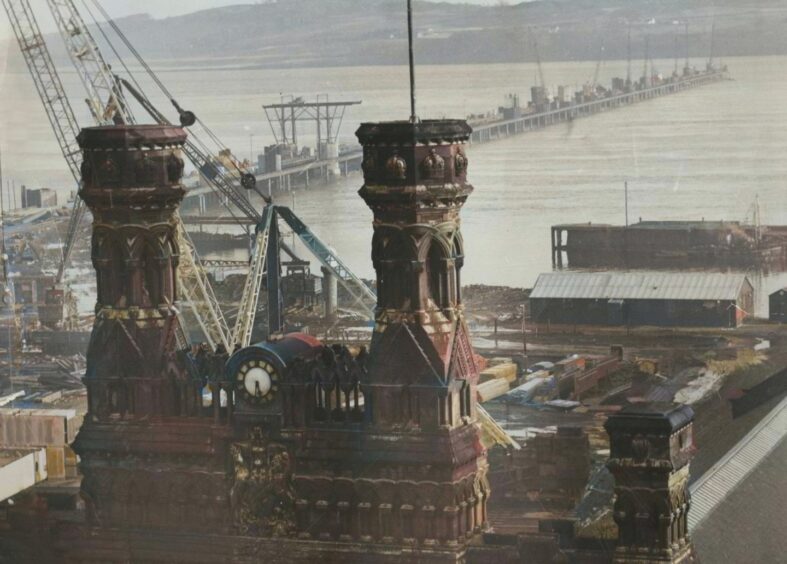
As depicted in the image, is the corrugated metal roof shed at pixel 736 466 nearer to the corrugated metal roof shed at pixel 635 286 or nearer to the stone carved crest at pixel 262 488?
the stone carved crest at pixel 262 488

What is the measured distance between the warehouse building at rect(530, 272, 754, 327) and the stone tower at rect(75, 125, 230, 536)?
39.4ft

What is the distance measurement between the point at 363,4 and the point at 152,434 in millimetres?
8264

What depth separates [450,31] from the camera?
18.7 metres

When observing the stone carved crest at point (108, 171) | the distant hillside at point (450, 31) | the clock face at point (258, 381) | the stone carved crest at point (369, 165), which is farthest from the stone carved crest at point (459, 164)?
the distant hillside at point (450, 31)

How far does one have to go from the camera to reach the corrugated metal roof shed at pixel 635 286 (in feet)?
75.8

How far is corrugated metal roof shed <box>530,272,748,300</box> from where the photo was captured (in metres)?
23.1

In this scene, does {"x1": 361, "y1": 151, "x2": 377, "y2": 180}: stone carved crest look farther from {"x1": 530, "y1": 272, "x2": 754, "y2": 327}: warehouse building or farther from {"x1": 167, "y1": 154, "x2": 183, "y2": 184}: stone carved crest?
{"x1": 530, "y1": 272, "x2": 754, "y2": 327}: warehouse building

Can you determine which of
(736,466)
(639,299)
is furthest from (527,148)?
(736,466)

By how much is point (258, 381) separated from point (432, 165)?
1387 millimetres

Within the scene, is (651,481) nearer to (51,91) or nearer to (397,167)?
(397,167)

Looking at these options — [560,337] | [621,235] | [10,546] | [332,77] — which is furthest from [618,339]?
[10,546]

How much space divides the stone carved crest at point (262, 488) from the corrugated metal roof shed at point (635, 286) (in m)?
12.1

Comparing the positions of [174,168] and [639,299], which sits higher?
[174,168]

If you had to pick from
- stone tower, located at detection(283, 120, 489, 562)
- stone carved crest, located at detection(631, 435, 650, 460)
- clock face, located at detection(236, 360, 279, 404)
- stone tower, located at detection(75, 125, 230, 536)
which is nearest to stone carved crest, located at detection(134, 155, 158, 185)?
stone tower, located at detection(75, 125, 230, 536)
